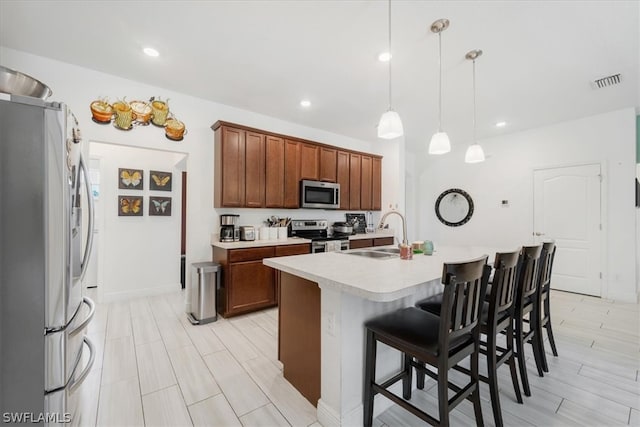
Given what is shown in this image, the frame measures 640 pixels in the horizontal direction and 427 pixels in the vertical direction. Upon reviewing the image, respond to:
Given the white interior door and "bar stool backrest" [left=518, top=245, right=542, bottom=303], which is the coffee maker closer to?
"bar stool backrest" [left=518, top=245, right=542, bottom=303]

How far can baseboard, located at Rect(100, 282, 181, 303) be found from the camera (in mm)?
3664

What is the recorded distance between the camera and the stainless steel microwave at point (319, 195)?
418 cm

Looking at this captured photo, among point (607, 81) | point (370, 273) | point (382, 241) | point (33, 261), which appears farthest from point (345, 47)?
point (382, 241)

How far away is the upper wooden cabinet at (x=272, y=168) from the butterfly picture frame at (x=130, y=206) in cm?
136

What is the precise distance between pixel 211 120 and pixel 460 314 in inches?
145

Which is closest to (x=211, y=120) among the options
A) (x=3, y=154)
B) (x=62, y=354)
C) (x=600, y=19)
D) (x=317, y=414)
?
(x=3, y=154)

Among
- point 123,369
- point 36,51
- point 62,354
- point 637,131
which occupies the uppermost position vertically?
point 36,51

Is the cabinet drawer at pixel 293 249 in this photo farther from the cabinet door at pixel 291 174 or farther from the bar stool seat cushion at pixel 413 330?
the bar stool seat cushion at pixel 413 330

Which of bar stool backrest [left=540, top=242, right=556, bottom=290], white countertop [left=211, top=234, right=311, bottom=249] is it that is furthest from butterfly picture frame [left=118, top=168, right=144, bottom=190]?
bar stool backrest [left=540, top=242, right=556, bottom=290]

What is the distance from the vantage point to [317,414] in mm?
1600

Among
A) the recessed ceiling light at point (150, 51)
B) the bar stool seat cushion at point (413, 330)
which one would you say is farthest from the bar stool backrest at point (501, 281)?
the recessed ceiling light at point (150, 51)

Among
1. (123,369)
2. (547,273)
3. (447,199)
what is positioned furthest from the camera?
(447,199)

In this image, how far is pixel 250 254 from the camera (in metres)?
3.28

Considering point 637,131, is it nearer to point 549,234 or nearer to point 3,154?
point 549,234
